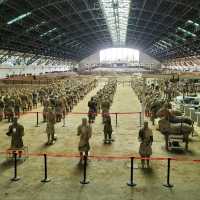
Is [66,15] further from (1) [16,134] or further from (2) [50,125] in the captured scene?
(1) [16,134]

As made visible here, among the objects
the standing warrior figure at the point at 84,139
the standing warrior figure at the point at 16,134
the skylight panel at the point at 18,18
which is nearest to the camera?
the standing warrior figure at the point at 84,139

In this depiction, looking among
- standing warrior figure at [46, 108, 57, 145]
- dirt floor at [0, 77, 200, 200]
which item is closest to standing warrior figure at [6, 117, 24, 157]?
dirt floor at [0, 77, 200, 200]

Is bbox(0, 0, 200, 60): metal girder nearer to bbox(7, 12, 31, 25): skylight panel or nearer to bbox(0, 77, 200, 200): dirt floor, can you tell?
bbox(7, 12, 31, 25): skylight panel

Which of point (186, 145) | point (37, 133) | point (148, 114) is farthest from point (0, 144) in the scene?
point (148, 114)

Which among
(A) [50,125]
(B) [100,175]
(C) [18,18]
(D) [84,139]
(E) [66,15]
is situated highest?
(E) [66,15]

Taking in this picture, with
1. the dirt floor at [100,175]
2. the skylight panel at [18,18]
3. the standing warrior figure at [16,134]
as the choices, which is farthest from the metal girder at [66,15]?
the dirt floor at [100,175]

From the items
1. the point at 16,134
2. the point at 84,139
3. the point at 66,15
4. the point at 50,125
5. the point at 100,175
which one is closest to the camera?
the point at 100,175

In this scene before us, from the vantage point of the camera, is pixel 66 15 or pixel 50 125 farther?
pixel 66 15

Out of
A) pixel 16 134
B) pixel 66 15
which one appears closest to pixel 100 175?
A: pixel 16 134

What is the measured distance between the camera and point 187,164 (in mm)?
12117

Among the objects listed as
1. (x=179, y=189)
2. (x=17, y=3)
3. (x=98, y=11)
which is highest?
(x=98, y=11)

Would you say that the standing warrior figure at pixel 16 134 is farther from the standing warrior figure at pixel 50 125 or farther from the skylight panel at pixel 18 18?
the skylight panel at pixel 18 18

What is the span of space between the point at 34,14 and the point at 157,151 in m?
26.3

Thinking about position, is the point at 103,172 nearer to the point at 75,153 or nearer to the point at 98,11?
the point at 75,153
